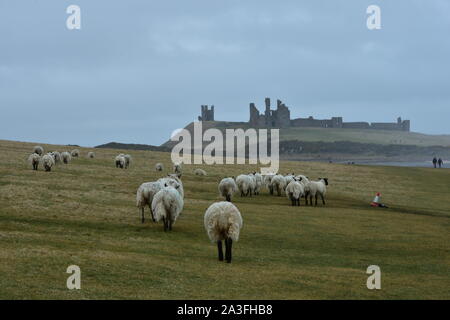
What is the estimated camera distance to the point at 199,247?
1947 centimetres

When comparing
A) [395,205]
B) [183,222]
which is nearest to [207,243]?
[183,222]

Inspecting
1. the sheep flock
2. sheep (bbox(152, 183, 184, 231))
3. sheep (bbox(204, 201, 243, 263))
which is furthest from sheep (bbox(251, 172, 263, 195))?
sheep (bbox(204, 201, 243, 263))

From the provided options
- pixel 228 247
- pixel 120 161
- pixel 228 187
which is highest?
pixel 120 161

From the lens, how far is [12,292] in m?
11.6

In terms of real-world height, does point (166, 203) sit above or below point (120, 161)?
below

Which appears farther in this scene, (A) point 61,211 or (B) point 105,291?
(A) point 61,211

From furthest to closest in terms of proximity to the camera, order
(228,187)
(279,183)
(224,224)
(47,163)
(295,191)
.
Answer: (47,163), (279,183), (295,191), (228,187), (224,224)

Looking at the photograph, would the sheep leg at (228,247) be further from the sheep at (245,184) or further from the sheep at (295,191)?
the sheep at (245,184)

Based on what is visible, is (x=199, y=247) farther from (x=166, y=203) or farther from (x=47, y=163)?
(x=47, y=163)

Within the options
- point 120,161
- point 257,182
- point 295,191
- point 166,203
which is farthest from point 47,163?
point 166,203

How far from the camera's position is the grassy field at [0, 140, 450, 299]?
13.4 m

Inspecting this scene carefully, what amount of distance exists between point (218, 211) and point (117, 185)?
2170 centimetres
